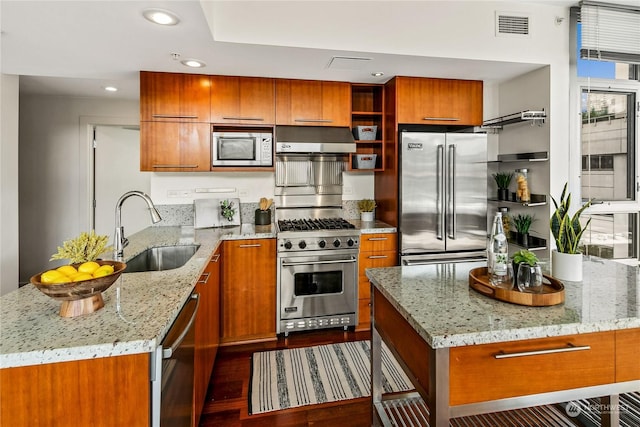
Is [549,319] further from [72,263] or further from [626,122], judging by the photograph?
[626,122]

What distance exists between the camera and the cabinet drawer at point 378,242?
3.19m

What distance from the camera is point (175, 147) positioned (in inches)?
123

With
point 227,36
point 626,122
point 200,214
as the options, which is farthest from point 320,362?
point 626,122

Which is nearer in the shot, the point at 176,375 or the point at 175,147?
the point at 176,375

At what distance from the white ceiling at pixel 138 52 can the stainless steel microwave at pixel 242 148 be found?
0.56 meters

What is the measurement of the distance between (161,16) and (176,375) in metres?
A: 1.94

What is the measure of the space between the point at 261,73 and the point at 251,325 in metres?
2.26

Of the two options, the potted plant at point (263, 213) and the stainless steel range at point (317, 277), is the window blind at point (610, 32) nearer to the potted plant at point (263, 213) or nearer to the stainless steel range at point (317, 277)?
the stainless steel range at point (317, 277)

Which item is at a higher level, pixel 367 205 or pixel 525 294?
pixel 367 205

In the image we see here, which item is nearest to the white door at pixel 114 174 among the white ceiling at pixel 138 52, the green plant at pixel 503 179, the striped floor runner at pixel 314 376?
the white ceiling at pixel 138 52

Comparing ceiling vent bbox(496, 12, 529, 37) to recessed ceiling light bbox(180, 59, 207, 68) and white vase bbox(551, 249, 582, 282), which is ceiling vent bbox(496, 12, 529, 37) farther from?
recessed ceiling light bbox(180, 59, 207, 68)

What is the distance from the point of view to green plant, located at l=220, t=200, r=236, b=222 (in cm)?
344

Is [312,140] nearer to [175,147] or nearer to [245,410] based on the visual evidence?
[175,147]

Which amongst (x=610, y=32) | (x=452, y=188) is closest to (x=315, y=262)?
(x=452, y=188)
